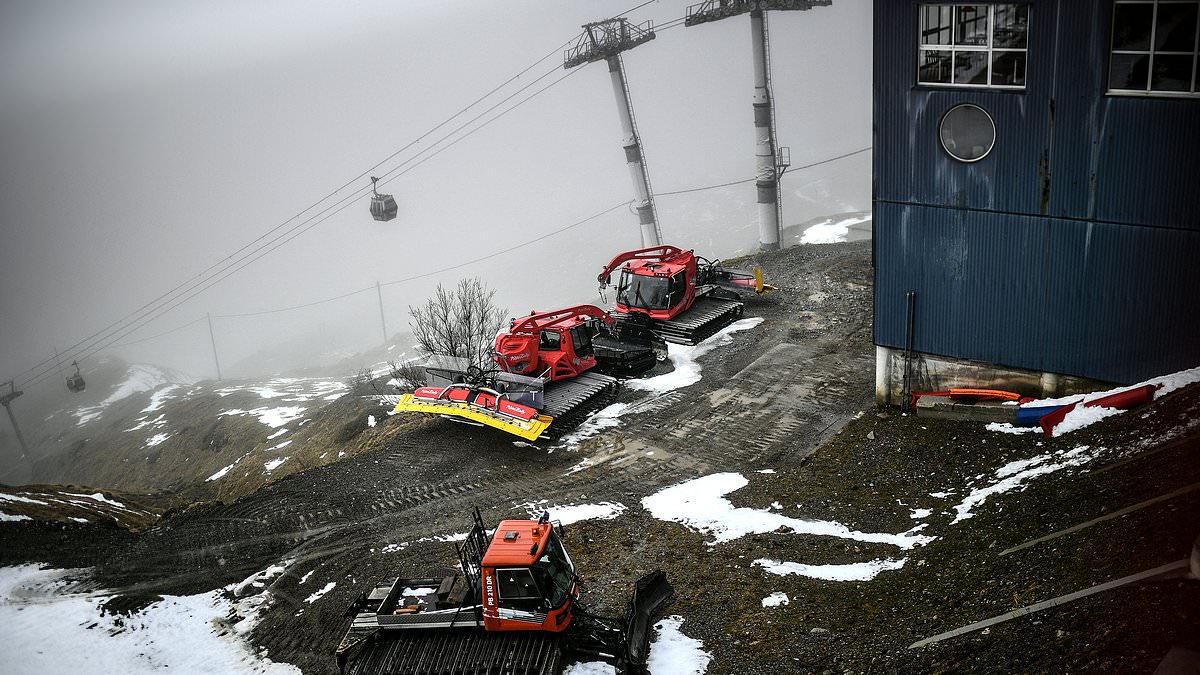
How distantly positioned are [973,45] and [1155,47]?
273 cm

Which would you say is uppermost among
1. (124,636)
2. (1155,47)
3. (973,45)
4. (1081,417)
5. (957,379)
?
(973,45)

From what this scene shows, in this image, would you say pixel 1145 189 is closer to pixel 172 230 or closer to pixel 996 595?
pixel 996 595

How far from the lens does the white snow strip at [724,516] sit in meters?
13.0

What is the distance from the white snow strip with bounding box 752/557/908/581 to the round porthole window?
24.8 ft

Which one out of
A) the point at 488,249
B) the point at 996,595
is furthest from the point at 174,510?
the point at 488,249

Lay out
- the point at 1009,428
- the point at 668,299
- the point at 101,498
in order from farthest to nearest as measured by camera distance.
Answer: the point at 668,299 → the point at 101,498 → the point at 1009,428

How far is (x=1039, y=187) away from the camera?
552 inches

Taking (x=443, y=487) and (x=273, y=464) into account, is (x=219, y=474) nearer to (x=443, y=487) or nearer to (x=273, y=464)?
(x=273, y=464)

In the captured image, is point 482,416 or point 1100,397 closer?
point 1100,397

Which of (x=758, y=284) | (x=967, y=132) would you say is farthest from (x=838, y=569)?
(x=758, y=284)

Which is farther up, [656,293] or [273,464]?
[656,293]

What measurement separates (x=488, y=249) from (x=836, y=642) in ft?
357

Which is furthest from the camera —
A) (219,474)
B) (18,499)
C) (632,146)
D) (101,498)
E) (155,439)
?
(155,439)

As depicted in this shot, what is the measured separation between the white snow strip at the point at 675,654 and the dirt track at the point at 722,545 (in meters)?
0.18
